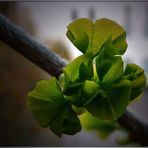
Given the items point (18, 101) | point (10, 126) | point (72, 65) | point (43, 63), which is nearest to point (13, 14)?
point (18, 101)

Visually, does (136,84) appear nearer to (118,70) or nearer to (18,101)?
(118,70)

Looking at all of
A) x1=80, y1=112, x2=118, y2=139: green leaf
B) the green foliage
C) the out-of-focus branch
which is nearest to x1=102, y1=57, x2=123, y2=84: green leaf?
the green foliage

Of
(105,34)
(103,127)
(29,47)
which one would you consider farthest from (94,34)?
(103,127)

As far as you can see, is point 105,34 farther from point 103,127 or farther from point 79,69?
point 103,127

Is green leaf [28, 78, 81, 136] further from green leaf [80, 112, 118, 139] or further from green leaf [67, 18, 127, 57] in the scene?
green leaf [80, 112, 118, 139]

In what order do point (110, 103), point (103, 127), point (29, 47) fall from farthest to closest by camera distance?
point (103, 127), point (29, 47), point (110, 103)

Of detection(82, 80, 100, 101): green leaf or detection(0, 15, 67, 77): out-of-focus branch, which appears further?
detection(0, 15, 67, 77): out-of-focus branch
